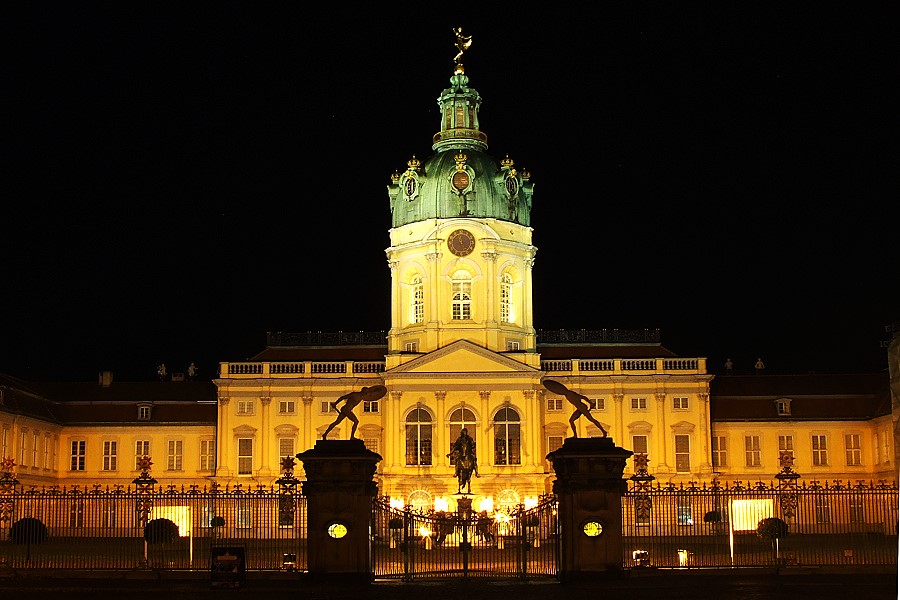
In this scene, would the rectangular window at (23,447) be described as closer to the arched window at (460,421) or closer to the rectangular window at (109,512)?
the arched window at (460,421)

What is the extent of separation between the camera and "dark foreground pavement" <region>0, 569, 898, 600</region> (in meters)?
31.0

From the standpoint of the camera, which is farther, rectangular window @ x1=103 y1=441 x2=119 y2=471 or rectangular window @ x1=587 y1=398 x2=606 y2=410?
rectangular window @ x1=103 y1=441 x2=119 y2=471

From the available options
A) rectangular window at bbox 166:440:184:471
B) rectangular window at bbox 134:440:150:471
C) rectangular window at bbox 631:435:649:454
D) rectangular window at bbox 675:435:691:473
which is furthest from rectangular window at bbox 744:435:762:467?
rectangular window at bbox 134:440:150:471

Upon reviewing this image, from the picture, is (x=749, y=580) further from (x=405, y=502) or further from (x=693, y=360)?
(x=693, y=360)

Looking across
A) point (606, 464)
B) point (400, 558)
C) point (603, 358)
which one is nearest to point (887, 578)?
point (606, 464)

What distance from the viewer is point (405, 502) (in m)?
75.5

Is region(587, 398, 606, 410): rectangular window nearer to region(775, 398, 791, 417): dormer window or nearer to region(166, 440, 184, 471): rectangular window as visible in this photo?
region(775, 398, 791, 417): dormer window

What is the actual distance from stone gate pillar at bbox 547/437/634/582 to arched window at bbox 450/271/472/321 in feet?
157

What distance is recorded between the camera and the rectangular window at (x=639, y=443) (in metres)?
80.2

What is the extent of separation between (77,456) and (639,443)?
3226cm

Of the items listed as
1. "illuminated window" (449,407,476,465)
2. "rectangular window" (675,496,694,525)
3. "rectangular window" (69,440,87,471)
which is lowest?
"rectangular window" (675,496,694,525)

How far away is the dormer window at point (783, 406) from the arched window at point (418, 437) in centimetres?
2037

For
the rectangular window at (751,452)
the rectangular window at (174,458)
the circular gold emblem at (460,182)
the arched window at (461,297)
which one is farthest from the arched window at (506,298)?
the rectangular window at (174,458)

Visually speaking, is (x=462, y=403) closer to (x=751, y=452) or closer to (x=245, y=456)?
(x=245, y=456)
